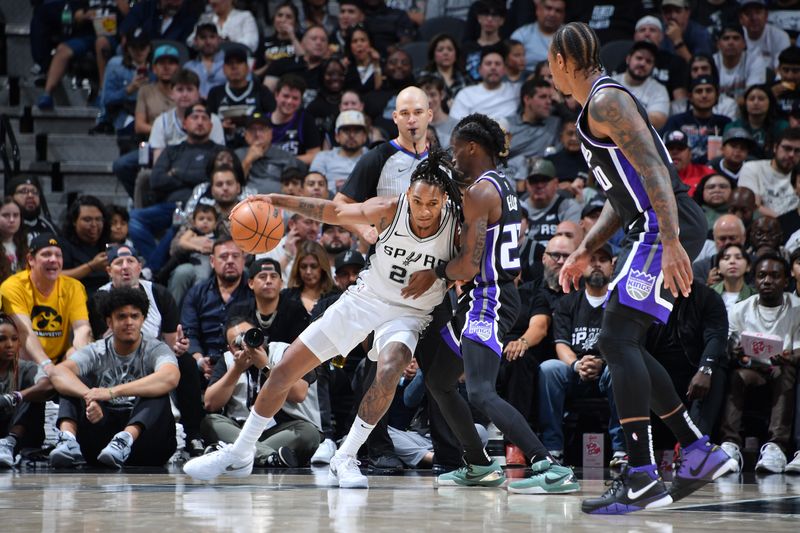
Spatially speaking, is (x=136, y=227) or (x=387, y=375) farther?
(x=136, y=227)

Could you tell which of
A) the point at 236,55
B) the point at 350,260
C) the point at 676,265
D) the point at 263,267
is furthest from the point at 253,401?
the point at 236,55

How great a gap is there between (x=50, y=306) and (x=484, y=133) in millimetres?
4364

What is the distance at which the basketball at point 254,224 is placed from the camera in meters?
5.33

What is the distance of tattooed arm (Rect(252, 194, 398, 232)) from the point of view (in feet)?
17.2

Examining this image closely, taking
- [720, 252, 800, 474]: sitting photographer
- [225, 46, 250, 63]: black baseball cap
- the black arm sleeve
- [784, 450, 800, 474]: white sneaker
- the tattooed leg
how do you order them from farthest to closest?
[225, 46, 250, 63]: black baseball cap, [720, 252, 800, 474]: sitting photographer, [784, 450, 800, 474]: white sneaker, the black arm sleeve, the tattooed leg

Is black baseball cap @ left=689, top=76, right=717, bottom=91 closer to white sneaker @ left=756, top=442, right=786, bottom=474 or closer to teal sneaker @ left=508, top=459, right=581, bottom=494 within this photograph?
white sneaker @ left=756, top=442, right=786, bottom=474

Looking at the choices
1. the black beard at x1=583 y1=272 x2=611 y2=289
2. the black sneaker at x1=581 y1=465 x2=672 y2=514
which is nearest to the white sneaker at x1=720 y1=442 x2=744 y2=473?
the black beard at x1=583 y1=272 x2=611 y2=289

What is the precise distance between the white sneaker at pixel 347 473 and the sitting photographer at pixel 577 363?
2476mm

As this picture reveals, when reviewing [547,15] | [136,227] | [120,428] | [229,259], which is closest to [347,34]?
[547,15]

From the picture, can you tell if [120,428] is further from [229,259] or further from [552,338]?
[552,338]

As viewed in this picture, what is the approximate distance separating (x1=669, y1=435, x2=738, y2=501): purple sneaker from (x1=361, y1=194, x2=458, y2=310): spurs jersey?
1519 mm

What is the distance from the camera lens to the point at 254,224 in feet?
17.7

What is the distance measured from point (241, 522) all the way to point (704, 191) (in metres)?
6.59

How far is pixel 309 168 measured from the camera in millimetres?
10852
